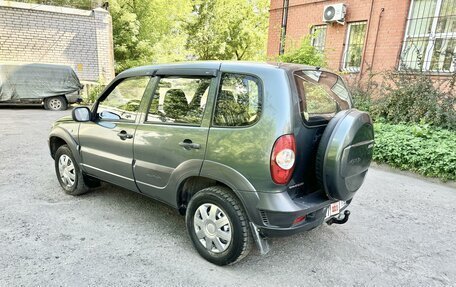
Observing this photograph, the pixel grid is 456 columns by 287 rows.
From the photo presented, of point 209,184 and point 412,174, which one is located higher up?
point 209,184

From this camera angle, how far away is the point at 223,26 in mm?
22375

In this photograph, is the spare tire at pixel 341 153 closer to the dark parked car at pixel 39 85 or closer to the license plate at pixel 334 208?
the license plate at pixel 334 208

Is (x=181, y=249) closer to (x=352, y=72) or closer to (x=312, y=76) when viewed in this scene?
(x=312, y=76)

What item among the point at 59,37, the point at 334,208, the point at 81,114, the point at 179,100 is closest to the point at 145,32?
the point at 59,37

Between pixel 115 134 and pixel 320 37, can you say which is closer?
pixel 115 134

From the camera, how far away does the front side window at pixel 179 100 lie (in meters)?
2.67

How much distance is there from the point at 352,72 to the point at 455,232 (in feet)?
20.5

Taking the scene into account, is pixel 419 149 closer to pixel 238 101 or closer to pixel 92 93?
pixel 238 101

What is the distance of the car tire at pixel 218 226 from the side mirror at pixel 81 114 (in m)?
1.71

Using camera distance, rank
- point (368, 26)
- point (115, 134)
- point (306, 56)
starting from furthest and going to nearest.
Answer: point (368, 26)
point (306, 56)
point (115, 134)

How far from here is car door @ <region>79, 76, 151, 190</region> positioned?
313 cm

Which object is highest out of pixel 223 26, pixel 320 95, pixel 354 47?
pixel 223 26

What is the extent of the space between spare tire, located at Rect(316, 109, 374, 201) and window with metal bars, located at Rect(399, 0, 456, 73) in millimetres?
5547

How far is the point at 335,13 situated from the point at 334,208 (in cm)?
772
